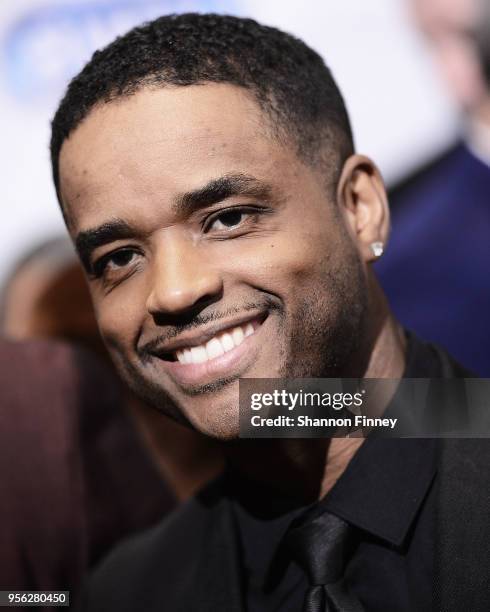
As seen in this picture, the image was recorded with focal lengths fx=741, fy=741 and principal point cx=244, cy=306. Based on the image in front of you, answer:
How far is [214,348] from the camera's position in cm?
91

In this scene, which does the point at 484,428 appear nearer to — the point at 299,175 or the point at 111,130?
the point at 299,175

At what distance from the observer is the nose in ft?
2.80

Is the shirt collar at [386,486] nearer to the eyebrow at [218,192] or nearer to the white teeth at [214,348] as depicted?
the white teeth at [214,348]

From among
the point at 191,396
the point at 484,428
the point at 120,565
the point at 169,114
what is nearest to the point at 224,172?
the point at 169,114

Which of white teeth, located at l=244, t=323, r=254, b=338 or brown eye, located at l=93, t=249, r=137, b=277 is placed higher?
brown eye, located at l=93, t=249, r=137, b=277

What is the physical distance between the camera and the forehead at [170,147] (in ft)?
2.86

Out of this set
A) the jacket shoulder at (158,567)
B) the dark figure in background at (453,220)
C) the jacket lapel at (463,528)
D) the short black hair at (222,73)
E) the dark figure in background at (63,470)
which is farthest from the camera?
the dark figure in background at (453,220)

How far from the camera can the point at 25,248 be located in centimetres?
169

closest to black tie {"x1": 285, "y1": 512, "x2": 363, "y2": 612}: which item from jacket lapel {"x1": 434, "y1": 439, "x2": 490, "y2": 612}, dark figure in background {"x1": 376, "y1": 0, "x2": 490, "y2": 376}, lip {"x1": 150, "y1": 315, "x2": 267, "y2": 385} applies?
jacket lapel {"x1": 434, "y1": 439, "x2": 490, "y2": 612}

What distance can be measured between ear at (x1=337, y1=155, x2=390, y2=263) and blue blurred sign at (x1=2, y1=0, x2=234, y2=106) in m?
0.86

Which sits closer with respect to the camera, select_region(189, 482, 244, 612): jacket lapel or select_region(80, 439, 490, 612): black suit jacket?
select_region(80, 439, 490, 612): black suit jacket

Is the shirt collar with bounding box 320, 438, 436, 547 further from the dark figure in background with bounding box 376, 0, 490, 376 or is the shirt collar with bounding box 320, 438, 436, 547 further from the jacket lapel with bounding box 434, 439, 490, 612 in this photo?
the dark figure in background with bounding box 376, 0, 490, 376

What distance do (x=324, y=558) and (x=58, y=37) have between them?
1325 millimetres

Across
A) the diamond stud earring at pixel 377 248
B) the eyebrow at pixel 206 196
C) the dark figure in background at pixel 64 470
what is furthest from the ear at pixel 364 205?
the dark figure in background at pixel 64 470
